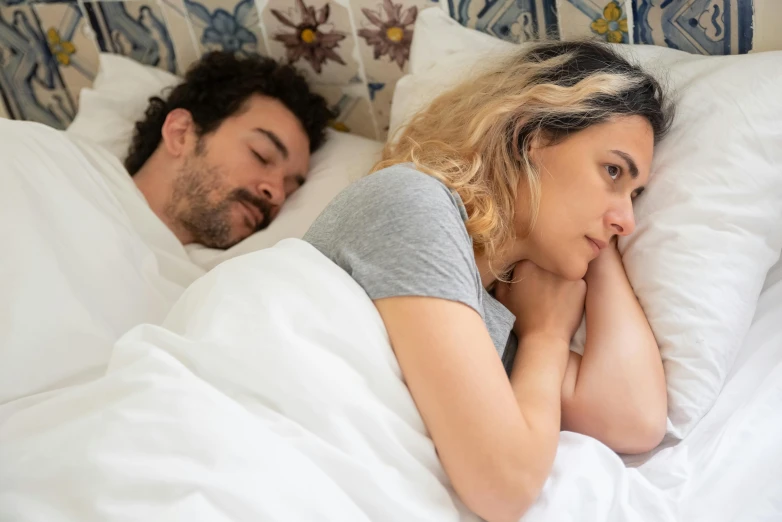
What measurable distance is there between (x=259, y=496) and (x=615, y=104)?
27.0 inches

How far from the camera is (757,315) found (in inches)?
39.7

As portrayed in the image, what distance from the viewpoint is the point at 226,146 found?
1.47 m

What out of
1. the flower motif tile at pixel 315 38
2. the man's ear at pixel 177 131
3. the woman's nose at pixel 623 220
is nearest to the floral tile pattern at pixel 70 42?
the man's ear at pixel 177 131

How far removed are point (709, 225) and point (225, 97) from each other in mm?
986

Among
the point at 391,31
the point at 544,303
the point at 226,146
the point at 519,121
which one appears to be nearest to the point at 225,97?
the point at 226,146

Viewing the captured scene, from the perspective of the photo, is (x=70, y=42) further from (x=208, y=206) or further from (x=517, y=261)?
(x=517, y=261)

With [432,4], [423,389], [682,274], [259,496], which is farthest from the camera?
[432,4]

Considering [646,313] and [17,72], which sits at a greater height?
[17,72]

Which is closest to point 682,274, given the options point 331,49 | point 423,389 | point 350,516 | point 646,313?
point 646,313

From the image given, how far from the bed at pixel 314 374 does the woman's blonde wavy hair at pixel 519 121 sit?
0.13 m

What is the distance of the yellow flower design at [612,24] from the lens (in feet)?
3.97

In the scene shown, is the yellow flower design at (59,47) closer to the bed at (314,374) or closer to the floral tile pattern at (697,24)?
the bed at (314,374)

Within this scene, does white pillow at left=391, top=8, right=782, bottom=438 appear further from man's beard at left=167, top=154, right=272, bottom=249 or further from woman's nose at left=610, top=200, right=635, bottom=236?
man's beard at left=167, top=154, right=272, bottom=249

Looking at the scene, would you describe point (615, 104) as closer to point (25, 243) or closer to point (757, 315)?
point (757, 315)
